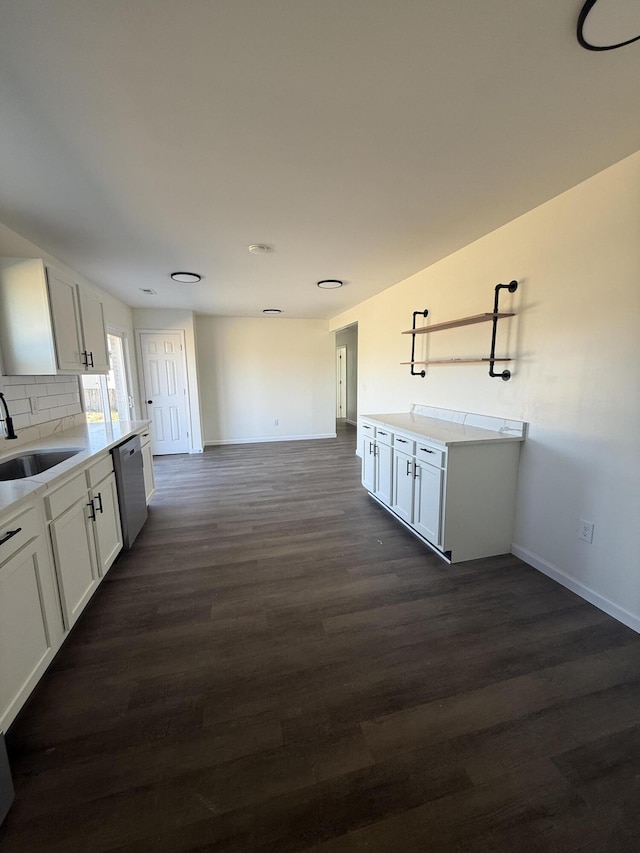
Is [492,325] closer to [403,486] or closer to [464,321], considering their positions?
[464,321]

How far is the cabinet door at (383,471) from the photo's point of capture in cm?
318

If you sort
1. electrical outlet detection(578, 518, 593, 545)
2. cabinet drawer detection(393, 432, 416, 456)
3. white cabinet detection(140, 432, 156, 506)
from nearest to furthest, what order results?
electrical outlet detection(578, 518, 593, 545), cabinet drawer detection(393, 432, 416, 456), white cabinet detection(140, 432, 156, 506)

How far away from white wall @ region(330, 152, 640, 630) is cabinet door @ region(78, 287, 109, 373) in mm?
3225

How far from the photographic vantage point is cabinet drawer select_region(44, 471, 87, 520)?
1.63 metres

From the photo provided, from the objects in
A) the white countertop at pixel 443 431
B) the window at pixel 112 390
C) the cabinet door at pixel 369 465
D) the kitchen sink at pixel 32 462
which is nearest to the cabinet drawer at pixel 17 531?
the kitchen sink at pixel 32 462

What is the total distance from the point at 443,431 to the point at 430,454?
28 cm

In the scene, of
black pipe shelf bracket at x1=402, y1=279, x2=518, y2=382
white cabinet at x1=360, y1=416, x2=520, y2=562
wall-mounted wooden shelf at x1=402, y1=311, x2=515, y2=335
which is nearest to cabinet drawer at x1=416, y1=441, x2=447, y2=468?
white cabinet at x1=360, y1=416, x2=520, y2=562

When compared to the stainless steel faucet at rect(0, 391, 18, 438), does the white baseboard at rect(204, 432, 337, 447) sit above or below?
below

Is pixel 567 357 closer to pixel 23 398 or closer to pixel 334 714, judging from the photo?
pixel 334 714

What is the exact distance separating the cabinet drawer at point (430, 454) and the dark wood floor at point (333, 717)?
2.49 feet

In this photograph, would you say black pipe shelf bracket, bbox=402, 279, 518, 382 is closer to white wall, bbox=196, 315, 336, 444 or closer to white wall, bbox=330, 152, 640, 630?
white wall, bbox=330, 152, 640, 630

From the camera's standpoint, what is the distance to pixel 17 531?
53.3 inches

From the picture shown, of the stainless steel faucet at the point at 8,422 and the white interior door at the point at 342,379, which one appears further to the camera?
the white interior door at the point at 342,379

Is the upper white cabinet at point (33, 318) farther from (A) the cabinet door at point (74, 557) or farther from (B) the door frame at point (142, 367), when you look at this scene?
(B) the door frame at point (142, 367)
